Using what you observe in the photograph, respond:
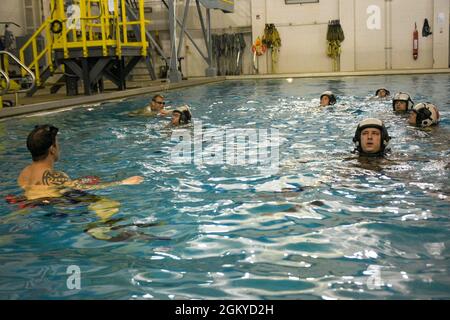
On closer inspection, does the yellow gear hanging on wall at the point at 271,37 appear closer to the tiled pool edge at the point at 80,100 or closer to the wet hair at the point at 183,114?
the tiled pool edge at the point at 80,100

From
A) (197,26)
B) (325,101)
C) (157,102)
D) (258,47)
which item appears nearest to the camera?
(157,102)

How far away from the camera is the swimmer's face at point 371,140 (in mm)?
6634

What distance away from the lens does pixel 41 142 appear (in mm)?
5250

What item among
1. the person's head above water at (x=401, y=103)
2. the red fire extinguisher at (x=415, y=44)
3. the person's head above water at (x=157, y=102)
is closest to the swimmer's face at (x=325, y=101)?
the person's head above water at (x=401, y=103)

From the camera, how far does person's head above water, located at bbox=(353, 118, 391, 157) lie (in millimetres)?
6617

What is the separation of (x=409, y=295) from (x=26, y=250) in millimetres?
2817

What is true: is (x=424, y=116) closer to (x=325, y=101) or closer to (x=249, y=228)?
(x=325, y=101)

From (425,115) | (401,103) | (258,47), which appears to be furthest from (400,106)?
(258,47)

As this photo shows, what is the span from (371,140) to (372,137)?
0.04m

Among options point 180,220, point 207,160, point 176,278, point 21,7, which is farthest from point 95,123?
point 21,7

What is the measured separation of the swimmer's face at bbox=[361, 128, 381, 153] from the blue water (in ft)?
0.76

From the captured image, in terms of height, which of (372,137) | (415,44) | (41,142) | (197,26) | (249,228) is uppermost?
(197,26)

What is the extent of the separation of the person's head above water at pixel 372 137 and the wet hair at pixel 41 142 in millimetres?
3690

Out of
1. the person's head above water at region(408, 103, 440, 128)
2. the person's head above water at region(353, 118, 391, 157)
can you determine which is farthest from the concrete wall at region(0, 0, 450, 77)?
the person's head above water at region(353, 118, 391, 157)
